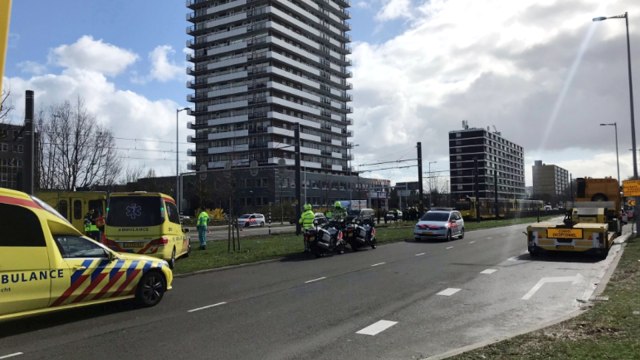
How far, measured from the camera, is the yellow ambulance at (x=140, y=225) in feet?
49.0

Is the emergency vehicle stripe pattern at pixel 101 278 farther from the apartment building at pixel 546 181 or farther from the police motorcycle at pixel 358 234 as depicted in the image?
the apartment building at pixel 546 181

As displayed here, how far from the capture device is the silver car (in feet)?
87.1

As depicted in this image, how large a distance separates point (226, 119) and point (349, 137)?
34.9 metres

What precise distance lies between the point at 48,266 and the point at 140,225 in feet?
23.2

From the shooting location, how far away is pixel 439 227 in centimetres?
2656

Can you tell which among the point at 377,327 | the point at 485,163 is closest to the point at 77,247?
the point at 377,327

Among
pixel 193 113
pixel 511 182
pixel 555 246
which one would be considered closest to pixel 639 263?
pixel 555 246

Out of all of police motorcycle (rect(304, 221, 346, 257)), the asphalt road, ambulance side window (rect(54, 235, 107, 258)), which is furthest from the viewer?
police motorcycle (rect(304, 221, 346, 257))

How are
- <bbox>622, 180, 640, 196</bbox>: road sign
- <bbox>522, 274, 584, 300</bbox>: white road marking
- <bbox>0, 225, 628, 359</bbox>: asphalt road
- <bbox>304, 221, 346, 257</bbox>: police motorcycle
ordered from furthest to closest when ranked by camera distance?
<bbox>622, 180, 640, 196</bbox>: road sign < <bbox>304, 221, 346, 257</bbox>: police motorcycle < <bbox>522, 274, 584, 300</bbox>: white road marking < <bbox>0, 225, 628, 359</bbox>: asphalt road

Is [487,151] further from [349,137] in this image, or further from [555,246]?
[555,246]

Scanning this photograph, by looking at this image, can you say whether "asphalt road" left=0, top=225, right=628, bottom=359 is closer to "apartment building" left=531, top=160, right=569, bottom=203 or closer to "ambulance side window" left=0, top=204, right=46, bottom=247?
"ambulance side window" left=0, top=204, right=46, bottom=247

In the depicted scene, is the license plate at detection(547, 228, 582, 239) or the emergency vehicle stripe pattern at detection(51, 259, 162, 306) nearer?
the emergency vehicle stripe pattern at detection(51, 259, 162, 306)

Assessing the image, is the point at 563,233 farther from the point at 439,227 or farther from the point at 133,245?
the point at 133,245

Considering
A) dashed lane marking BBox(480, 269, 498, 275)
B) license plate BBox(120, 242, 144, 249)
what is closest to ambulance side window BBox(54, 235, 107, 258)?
license plate BBox(120, 242, 144, 249)
